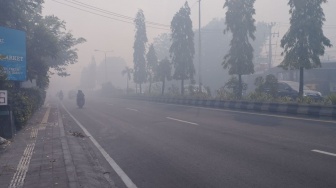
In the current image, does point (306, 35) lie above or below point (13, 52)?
above

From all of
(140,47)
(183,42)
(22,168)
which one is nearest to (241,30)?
(183,42)

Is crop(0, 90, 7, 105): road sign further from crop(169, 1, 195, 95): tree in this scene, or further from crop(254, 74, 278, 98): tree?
crop(169, 1, 195, 95): tree

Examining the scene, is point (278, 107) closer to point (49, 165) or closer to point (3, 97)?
point (3, 97)

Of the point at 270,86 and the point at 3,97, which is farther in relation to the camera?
the point at 270,86

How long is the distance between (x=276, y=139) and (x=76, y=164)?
5727 millimetres

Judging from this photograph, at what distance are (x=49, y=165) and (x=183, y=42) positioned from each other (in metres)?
34.6

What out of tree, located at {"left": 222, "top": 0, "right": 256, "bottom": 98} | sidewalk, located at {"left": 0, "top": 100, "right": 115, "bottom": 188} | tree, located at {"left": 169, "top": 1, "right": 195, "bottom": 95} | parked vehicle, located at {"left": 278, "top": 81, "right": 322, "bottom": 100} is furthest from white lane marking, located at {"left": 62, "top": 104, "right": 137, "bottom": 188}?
tree, located at {"left": 169, "top": 1, "right": 195, "bottom": 95}

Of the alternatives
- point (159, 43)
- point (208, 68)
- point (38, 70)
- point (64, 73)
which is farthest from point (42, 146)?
point (159, 43)

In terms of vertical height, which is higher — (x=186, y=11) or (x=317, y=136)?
(x=186, y=11)

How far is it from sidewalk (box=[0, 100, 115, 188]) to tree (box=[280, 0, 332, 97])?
1716 cm

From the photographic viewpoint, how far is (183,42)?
40250mm

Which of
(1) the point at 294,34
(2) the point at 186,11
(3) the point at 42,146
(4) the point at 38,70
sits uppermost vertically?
(2) the point at 186,11

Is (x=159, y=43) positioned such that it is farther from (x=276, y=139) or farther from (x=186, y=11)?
(x=276, y=139)

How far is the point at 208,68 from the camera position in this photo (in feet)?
238
